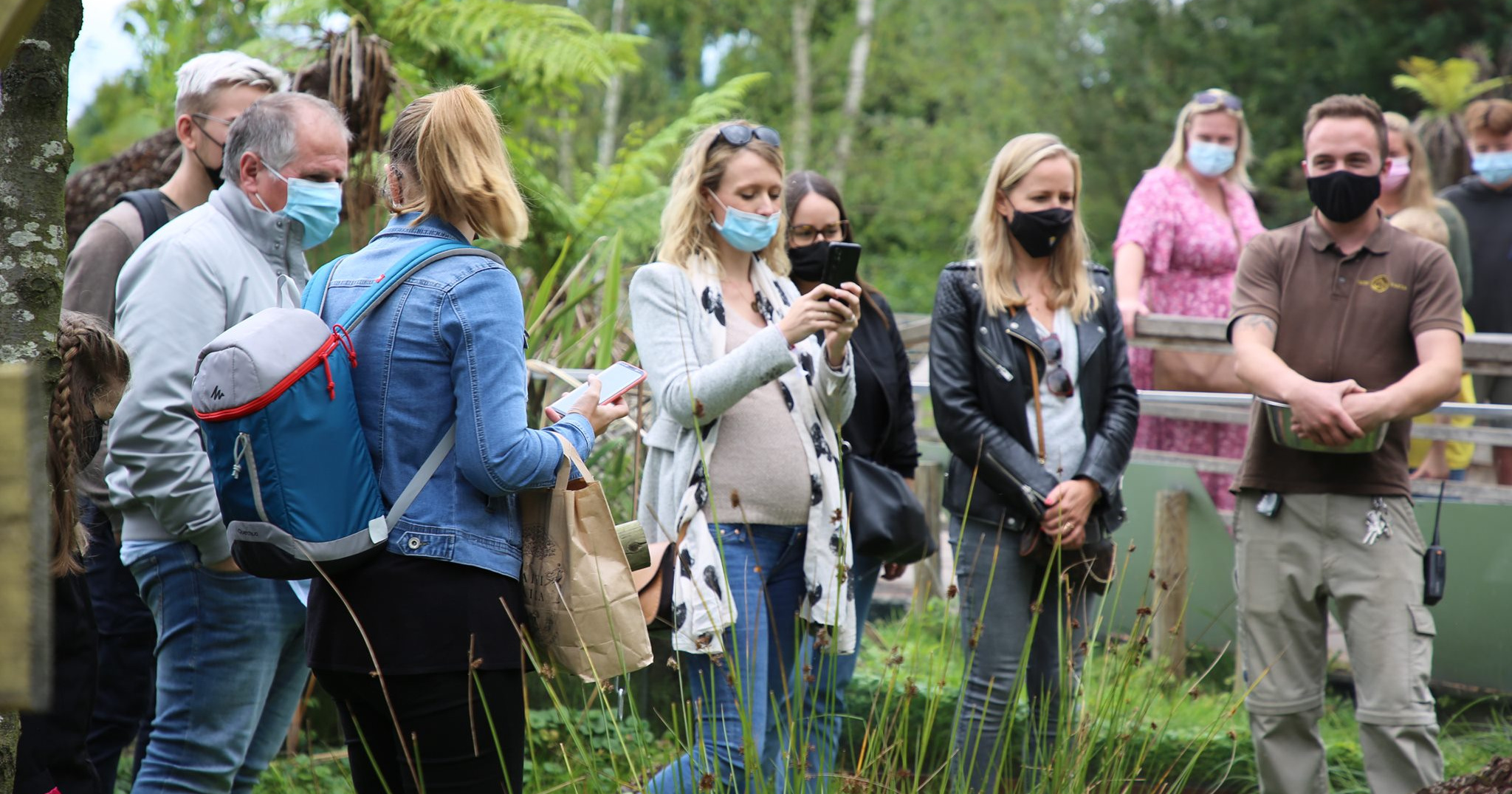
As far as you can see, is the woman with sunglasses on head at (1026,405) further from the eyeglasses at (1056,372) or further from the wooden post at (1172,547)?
the wooden post at (1172,547)

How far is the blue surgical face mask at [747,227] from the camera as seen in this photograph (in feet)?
12.0

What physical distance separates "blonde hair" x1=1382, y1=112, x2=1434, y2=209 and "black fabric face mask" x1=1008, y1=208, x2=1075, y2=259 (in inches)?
109

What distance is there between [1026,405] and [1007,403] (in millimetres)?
60

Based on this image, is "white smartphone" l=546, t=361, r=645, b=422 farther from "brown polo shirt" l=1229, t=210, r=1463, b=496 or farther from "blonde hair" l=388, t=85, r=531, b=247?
"brown polo shirt" l=1229, t=210, r=1463, b=496

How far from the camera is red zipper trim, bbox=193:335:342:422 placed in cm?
223

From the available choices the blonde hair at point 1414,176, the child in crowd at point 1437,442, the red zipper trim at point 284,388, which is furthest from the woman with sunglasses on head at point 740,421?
the blonde hair at point 1414,176

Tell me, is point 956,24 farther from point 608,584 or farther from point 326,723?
point 608,584

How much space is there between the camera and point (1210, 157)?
571cm

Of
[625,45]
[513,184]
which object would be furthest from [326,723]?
[625,45]

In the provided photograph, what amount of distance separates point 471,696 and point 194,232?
Answer: 1.45 m

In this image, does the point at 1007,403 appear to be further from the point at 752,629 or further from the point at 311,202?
the point at 311,202

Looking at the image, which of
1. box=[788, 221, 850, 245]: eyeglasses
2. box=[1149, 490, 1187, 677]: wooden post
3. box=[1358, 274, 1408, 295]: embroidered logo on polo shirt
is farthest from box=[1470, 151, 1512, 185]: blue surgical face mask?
box=[788, 221, 850, 245]: eyeglasses

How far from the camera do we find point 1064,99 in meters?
22.1

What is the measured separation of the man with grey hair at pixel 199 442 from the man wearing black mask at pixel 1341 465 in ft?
9.14
